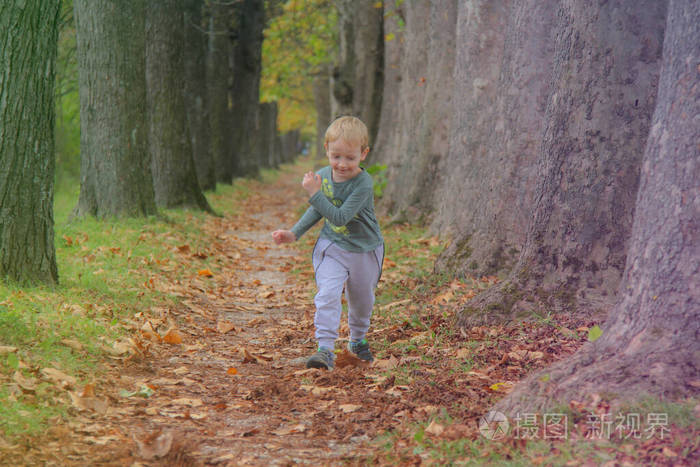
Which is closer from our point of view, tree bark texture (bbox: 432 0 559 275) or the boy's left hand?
the boy's left hand

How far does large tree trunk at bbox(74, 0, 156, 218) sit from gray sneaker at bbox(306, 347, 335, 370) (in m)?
6.33

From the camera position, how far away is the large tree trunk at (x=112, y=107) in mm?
9594

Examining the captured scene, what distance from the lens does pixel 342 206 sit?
4656 mm

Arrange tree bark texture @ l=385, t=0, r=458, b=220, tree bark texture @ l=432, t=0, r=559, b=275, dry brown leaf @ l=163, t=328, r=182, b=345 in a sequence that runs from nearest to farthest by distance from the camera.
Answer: dry brown leaf @ l=163, t=328, r=182, b=345, tree bark texture @ l=432, t=0, r=559, b=275, tree bark texture @ l=385, t=0, r=458, b=220

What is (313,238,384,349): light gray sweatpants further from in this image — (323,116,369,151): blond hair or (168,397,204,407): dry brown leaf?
(168,397,204,407): dry brown leaf

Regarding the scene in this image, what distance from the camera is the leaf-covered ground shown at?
303 cm

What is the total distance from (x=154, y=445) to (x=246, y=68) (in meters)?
20.9

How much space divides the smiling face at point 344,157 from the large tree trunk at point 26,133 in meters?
2.54

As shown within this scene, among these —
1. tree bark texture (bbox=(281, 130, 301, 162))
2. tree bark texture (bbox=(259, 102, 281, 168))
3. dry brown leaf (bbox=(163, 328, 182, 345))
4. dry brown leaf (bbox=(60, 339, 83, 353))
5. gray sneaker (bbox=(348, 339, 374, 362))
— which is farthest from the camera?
tree bark texture (bbox=(281, 130, 301, 162))

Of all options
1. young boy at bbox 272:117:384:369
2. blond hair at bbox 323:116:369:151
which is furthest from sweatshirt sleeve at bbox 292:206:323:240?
blond hair at bbox 323:116:369:151

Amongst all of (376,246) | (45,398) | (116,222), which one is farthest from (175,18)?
(45,398)

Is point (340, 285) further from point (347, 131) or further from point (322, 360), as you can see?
point (347, 131)

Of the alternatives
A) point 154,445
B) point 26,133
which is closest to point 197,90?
point 26,133

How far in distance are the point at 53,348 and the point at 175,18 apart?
9.79 meters
